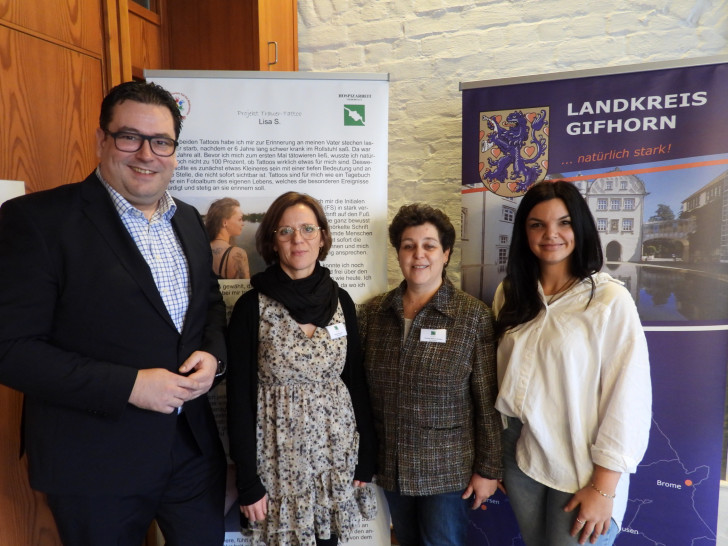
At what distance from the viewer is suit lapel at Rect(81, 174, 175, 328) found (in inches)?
50.4

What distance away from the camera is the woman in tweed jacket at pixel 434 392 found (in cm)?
164

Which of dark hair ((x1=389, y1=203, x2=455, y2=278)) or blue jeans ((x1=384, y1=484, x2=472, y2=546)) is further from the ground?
dark hair ((x1=389, y1=203, x2=455, y2=278))

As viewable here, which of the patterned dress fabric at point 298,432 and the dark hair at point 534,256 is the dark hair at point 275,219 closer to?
the patterned dress fabric at point 298,432

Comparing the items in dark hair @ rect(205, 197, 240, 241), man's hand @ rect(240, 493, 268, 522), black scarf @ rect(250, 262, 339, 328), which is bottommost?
man's hand @ rect(240, 493, 268, 522)

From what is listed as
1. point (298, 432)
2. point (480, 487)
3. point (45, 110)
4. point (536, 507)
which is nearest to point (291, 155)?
point (45, 110)

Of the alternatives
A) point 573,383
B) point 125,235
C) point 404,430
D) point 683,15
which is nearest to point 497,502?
point 404,430

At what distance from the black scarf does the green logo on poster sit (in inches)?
28.8

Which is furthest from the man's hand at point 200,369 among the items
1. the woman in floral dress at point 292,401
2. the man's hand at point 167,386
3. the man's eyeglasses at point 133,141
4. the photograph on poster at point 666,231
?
the photograph on poster at point 666,231

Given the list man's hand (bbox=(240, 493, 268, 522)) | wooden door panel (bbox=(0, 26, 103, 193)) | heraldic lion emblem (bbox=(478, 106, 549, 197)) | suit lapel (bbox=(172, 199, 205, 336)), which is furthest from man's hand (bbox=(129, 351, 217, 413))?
heraldic lion emblem (bbox=(478, 106, 549, 197))

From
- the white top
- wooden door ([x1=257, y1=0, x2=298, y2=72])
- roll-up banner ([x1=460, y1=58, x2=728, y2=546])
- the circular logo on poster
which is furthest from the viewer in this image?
wooden door ([x1=257, y1=0, x2=298, y2=72])

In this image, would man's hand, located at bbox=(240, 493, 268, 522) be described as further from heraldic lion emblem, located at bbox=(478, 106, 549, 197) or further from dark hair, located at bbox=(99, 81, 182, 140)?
heraldic lion emblem, located at bbox=(478, 106, 549, 197)

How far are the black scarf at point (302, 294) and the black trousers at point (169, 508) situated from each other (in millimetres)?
481

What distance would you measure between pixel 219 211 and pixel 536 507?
1.66 m

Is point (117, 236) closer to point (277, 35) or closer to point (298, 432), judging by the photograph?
point (298, 432)
